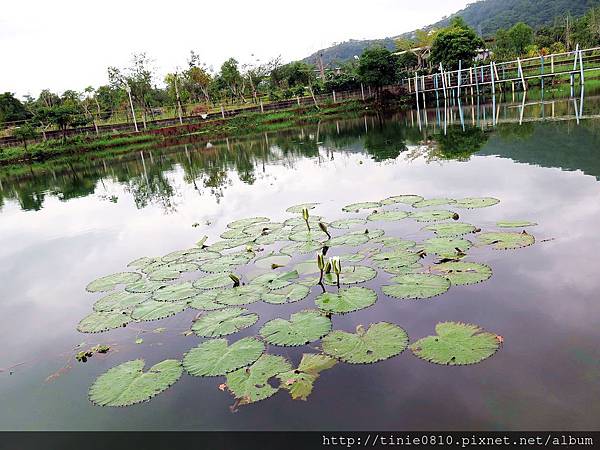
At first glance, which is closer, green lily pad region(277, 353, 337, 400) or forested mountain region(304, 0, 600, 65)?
green lily pad region(277, 353, 337, 400)

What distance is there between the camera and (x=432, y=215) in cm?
569

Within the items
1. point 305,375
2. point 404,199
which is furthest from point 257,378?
point 404,199

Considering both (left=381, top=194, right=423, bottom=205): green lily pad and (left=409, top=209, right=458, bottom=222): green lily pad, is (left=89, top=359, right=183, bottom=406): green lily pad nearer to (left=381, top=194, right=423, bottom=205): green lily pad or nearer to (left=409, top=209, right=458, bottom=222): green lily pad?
(left=409, top=209, right=458, bottom=222): green lily pad

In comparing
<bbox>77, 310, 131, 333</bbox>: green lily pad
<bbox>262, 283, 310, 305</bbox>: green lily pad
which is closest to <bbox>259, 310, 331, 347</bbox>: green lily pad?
<bbox>262, 283, 310, 305</bbox>: green lily pad

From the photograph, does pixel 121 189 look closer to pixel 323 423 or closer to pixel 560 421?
pixel 323 423

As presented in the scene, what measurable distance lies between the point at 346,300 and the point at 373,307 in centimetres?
25

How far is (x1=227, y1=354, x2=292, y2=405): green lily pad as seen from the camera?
275 centimetres

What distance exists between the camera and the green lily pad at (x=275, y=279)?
14.0ft

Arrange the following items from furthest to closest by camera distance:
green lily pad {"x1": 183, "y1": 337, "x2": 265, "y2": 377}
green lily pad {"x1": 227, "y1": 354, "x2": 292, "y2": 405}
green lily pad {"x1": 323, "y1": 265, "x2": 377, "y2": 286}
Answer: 1. green lily pad {"x1": 323, "y1": 265, "x2": 377, "y2": 286}
2. green lily pad {"x1": 183, "y1": 337, "x2": 265, "y2": 377}
3. green lily pad {"x1": 227, "y1": 354, "x2": 292, "y2": 405}

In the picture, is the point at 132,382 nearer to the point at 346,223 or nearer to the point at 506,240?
the point at 346,223

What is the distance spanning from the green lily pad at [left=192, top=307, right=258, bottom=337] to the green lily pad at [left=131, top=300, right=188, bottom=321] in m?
0.32

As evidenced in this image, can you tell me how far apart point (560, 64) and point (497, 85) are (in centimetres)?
650

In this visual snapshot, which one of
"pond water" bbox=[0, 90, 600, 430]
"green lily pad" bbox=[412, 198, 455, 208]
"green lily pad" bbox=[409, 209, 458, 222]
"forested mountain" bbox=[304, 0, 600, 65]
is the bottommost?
"pond water" bbox=[0, 90, 600, 430]

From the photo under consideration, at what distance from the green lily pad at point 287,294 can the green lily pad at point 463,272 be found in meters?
1.32
